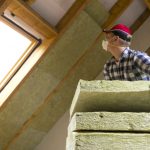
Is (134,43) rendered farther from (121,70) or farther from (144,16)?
(121,70)

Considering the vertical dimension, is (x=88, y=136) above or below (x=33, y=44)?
below

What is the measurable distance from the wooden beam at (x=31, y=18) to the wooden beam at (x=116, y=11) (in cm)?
71

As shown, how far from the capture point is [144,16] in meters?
4.15

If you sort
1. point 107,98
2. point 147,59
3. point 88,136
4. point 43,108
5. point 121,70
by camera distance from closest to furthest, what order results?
1. point 88,136
2. point 107,98
3. point 147,59
4. point 121,70
5. point 43,108

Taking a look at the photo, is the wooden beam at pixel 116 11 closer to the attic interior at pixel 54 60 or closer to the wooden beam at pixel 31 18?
the attic interior at pixel 54 60

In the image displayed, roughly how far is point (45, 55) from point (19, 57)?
1.08ft

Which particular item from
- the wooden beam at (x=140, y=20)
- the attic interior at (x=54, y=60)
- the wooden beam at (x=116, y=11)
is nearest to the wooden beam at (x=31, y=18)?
the attic interior at (x=54, y=60)

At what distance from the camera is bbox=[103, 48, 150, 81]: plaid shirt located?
1850 mm

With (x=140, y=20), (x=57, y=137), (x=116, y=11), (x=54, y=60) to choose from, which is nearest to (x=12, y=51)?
(x=54, y=60)

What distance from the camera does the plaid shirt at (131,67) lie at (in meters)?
1.85

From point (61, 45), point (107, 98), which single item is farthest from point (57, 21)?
Result: point (107, 98)

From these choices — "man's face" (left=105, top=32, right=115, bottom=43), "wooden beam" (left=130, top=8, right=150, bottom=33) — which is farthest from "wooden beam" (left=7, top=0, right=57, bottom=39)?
"wooden beam" (left=130, top=8, right=150, bottom=33)

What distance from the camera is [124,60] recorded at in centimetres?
199

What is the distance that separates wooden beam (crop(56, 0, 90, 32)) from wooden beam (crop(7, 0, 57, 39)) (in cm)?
13
